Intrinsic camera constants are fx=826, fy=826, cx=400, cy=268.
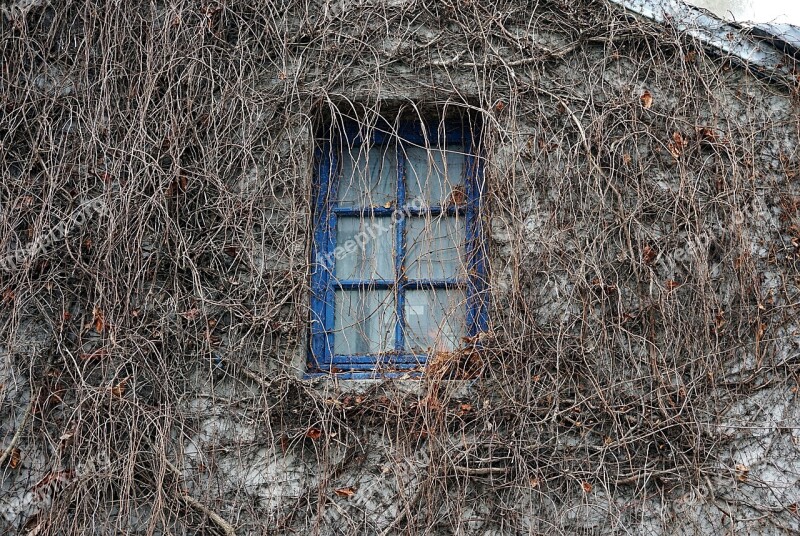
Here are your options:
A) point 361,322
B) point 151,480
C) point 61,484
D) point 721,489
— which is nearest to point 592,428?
point 721,489

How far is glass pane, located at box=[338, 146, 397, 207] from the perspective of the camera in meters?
3.87

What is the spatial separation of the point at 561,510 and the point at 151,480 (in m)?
1.74

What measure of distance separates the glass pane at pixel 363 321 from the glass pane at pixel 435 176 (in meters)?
0.49

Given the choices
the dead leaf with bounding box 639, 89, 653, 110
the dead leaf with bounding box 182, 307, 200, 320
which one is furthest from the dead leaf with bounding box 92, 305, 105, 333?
the dead leaf with bounding box 639, 89, 653, 110

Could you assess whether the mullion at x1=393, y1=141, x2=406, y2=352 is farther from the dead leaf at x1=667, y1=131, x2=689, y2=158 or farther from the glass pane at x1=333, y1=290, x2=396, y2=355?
the dead leaf at x1=667, y1=131, x2=689, y2=158

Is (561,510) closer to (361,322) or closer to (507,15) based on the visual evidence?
(361,322)

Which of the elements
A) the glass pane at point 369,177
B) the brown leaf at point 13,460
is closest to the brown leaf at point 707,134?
the glass pane at point 369,177

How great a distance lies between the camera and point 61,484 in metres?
3.52

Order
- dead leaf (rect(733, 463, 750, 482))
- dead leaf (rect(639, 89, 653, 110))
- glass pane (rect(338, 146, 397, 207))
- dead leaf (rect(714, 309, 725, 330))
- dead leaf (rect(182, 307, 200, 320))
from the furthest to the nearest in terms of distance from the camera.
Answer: glass pane (rect(338, 146, 397, 207)) < dead leaf (rect(639, 89, 653, 110)) < dead leaf (rect(182, 307, 200, 320)) < dead leaf (rect(714, 309, 725, 330)) < dead leaf (rect(733, 463, 750, 482))

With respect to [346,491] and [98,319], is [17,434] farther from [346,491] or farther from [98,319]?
[346,491]

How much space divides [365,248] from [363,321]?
13.7 inches

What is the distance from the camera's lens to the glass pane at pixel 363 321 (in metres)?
3.74

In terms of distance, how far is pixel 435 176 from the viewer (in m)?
3.92

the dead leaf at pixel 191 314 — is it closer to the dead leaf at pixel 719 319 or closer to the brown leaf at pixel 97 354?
the brown leaf at pixel 97 354
